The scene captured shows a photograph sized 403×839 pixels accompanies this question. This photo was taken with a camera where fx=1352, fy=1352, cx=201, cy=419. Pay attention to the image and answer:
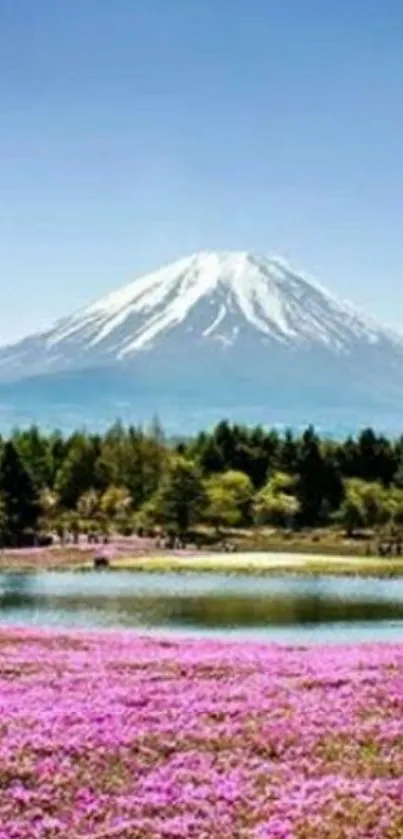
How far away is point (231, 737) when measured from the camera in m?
22.1

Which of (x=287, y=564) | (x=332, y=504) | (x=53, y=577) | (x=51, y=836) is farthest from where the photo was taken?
(x=332, y=504)

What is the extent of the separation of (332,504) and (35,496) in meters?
30.3

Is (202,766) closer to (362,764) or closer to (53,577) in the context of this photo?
(362,764)

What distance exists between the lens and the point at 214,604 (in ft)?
202

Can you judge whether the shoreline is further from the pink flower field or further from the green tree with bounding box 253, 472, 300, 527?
the pink flower field

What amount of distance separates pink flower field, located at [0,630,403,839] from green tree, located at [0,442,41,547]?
262 feet

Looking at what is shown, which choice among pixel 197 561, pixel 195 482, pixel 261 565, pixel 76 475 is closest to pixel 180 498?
pixel 195 482

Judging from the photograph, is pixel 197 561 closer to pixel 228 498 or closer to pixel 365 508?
pixel 228 498

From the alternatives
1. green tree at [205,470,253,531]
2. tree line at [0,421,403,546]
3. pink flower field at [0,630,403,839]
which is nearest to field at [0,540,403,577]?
tree line at [0,421,403,546]

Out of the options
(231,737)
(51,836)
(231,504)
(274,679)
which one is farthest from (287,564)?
(51,836)

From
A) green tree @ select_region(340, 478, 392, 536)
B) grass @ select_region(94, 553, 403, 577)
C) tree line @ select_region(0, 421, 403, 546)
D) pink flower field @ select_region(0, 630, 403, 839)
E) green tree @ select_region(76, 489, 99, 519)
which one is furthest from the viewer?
green tree @ select_region(76, 489, 99, 519)

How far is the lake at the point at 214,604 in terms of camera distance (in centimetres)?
5062

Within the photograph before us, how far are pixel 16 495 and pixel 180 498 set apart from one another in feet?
44.9

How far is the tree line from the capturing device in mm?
113750
